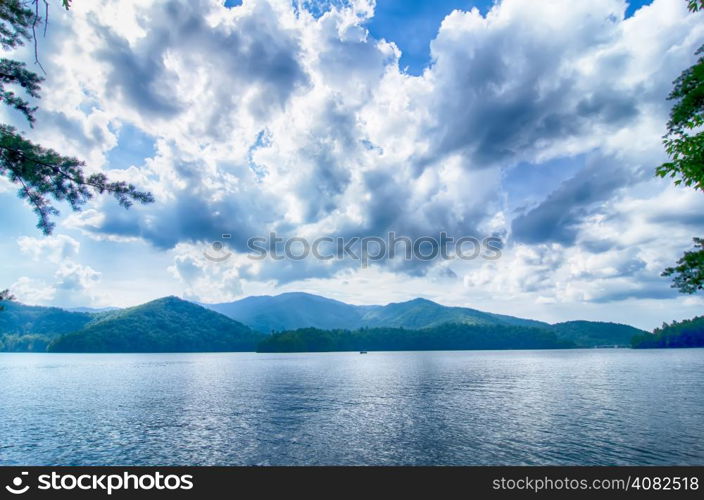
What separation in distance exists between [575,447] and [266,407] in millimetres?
44683

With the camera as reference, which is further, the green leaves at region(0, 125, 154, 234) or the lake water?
the lake water

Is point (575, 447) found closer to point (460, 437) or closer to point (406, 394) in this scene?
point (460, 437)

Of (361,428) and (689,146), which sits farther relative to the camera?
(361,428)

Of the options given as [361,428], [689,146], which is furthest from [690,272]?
[361,428]

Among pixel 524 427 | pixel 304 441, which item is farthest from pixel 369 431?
pixel 524 427

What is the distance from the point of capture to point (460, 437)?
39531 millimetres
